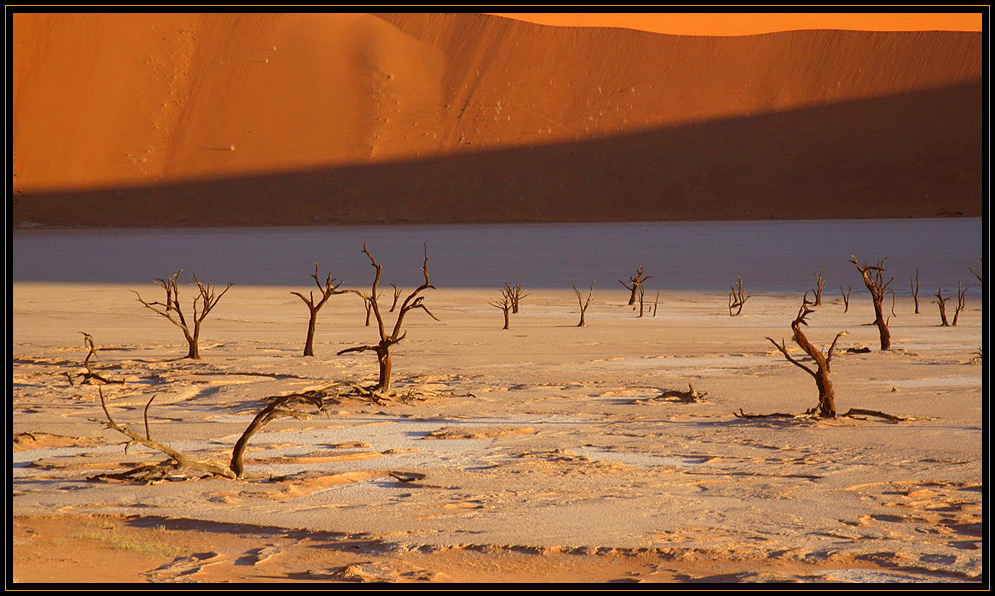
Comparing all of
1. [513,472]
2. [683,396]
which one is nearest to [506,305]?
[683,396]

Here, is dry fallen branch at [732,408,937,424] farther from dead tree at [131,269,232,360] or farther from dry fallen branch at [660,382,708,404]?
dead tree at [131,269,232,360]

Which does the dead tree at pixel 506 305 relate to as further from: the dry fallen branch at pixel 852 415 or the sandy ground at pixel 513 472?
the dry fallen branch at pixel 852 415

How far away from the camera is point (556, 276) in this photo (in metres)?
26.0

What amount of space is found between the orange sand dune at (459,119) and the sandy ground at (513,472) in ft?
141

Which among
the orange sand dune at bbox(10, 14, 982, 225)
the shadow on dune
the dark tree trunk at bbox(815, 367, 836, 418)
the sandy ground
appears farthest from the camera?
the orange sand dune at bbox(10, 14, 982, 225)

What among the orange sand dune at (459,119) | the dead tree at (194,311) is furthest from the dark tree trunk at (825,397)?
the orange sand dune at (459,119)

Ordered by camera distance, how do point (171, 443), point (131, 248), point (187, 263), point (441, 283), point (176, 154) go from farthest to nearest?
1. point (176, 154)
2. point (131, 248)
3. point (187, 263)
4. point (441, 283)
5. point (171, 443)

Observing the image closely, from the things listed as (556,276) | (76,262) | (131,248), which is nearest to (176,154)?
(131,248)

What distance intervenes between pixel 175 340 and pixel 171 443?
6.94 m

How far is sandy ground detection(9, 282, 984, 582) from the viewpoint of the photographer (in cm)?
445

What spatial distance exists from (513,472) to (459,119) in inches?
2099

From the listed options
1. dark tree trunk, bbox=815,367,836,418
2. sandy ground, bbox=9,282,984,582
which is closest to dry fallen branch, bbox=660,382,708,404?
sandy ground, bbox=9,282,984,582

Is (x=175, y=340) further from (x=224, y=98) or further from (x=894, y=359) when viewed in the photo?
(x=224, y=98)

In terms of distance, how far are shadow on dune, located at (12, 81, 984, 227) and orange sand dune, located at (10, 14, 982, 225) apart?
4.5 inches
